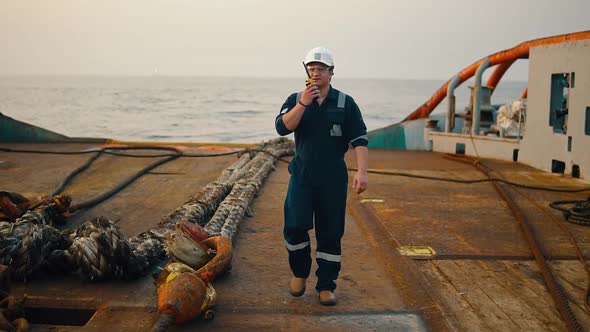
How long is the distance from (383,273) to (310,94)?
1461mm

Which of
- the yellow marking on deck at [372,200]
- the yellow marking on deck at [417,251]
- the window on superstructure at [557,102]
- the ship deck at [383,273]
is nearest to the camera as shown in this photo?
the ship deck at [383,273]

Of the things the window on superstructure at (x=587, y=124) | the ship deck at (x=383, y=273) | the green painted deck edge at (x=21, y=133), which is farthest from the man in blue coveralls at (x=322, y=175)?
the green painted deck edge at (x=21, y=133)

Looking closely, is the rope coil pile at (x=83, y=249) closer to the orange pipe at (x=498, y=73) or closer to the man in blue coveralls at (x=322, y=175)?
the man in blue coveralls at (x=322, y=175)

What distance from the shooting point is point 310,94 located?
11.5 ft

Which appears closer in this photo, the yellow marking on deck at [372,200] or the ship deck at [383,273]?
the ship deck at [383,273]

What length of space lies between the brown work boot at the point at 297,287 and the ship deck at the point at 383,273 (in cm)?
6

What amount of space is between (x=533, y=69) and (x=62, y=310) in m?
Result: 8.15

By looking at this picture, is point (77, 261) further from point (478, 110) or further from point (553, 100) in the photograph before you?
point (478, 110)

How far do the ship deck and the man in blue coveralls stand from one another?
25 centimetres

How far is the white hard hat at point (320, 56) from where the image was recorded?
3594mm

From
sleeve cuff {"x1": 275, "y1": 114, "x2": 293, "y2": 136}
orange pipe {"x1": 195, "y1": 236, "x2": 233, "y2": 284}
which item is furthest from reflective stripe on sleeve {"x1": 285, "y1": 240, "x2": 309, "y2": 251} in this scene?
sleeve cuff {"x1": 275, "y1": 114, "x2": 293, "y2": 136}

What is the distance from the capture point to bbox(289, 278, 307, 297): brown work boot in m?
3.74

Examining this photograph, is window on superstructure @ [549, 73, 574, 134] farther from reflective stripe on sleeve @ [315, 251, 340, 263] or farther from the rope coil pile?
reflective stripe on sleeve @ [315, 251, 340, 263]

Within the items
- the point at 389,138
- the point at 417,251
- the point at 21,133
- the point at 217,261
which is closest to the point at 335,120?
the point at 217,261
